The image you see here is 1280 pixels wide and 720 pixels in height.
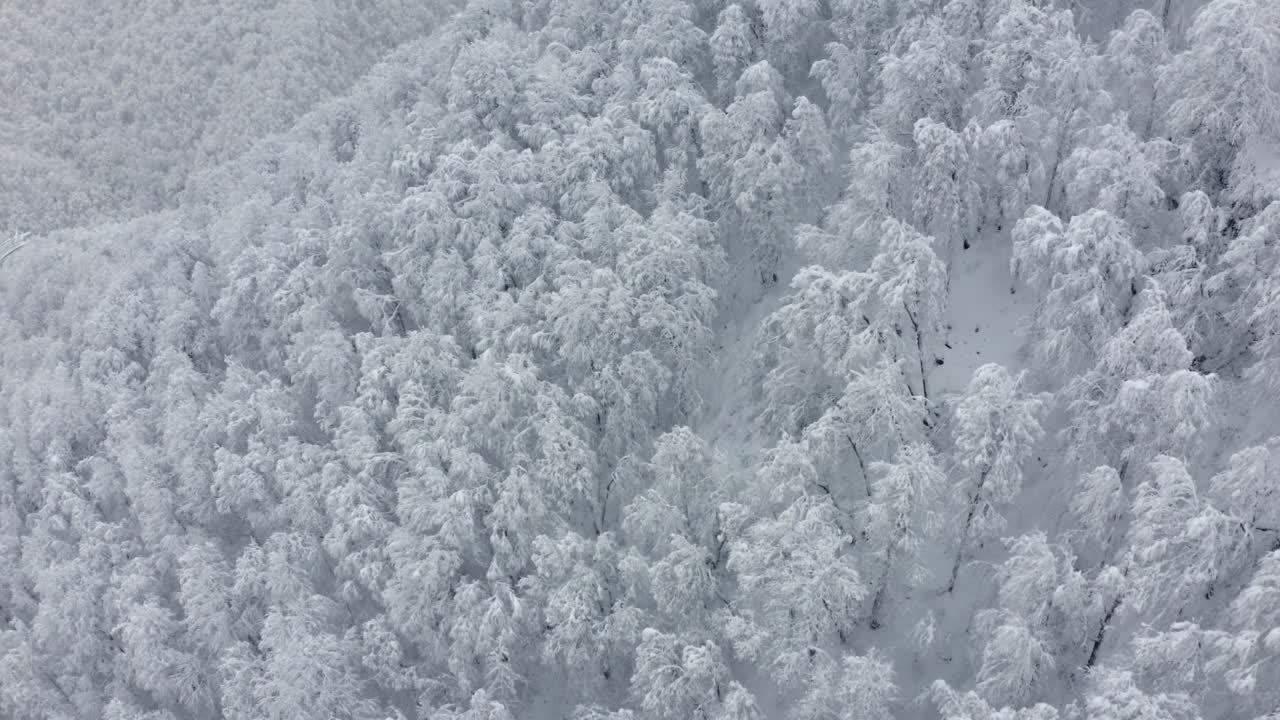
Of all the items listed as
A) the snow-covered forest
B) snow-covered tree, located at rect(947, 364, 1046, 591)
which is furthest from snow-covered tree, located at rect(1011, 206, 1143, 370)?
snow-covered tree, located at rect(947, 364, 1046, 591)

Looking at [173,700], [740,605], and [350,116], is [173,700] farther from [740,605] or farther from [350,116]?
[350,116]

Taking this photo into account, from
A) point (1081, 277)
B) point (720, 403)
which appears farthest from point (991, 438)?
point (720, 403)

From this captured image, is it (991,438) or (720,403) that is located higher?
(991,438)

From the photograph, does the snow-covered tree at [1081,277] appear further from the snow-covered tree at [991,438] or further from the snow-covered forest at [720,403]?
the snow-covered tree at [991,438]

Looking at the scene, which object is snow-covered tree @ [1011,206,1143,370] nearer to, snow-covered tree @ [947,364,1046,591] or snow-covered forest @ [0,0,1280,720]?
snow-covered forest @ [0,0,1280,720]

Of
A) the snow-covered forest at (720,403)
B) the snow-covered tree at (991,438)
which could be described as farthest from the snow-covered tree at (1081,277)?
the snow-covered tree at (991,438)

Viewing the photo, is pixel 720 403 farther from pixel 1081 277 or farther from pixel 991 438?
pixel 1081 277

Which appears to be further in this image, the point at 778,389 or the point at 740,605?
the point at 778,389

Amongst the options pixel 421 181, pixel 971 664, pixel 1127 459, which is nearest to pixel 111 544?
pixel 421 181
